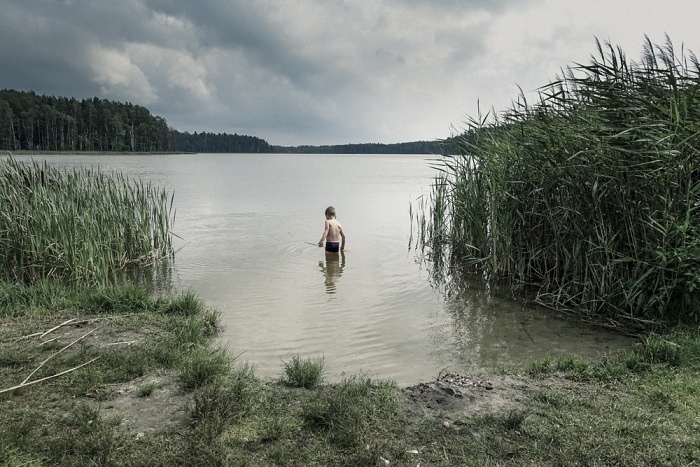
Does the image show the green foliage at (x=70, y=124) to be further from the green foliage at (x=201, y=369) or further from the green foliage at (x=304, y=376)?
the green foliage at (x=304, y=376)

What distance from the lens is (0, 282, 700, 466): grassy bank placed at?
131 inches

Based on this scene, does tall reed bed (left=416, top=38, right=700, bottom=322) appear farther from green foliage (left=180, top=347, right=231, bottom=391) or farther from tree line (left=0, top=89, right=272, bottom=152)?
tree line (left=0, top=89, right=272, bottom=152)

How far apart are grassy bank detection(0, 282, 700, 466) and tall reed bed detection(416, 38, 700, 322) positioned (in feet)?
4.05

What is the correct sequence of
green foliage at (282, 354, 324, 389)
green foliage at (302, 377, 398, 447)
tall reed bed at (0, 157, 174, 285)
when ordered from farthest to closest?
tall reed bed at (0, 157, 174, 285) < green foliage at (282, 354, 324, 389) < green foliage at (302, 377, 398, 447)

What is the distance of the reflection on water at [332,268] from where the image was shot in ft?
33.7

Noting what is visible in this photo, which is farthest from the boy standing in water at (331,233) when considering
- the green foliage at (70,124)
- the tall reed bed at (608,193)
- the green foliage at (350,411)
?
the green foliage at (70,124)

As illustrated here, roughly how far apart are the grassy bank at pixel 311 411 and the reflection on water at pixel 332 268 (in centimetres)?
469

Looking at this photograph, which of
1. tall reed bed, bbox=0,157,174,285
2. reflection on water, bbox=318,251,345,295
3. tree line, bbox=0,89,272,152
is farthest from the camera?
tree line, bbox=0,89,272,152

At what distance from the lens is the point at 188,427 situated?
3678 millimetres

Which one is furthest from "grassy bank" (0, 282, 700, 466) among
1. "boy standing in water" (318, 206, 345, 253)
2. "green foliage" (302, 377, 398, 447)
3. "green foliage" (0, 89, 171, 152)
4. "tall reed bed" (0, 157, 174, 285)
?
"green foliage" (0, 89, 171, 152)

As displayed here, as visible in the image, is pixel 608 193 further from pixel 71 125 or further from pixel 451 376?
pixel 71 125

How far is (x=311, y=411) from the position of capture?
12.7 ft

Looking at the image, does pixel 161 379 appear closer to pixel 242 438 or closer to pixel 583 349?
pixel 242 438

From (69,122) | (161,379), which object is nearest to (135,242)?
(161,379)
